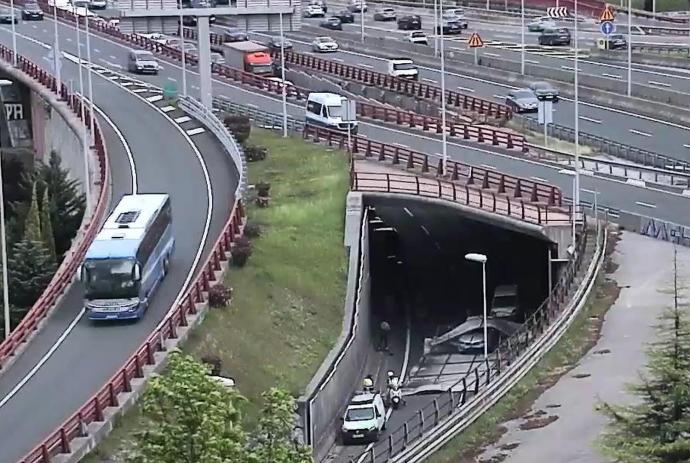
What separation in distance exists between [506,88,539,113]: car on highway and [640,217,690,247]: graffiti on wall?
88.3ft

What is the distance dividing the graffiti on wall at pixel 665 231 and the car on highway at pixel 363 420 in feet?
57.4

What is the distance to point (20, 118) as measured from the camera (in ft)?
322


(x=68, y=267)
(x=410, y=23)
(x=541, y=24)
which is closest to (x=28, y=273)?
(x=68, y=267)

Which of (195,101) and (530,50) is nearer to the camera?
(195,101)

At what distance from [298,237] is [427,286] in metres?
12.0

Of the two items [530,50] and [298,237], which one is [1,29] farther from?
[298,237]

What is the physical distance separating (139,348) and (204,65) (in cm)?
3900

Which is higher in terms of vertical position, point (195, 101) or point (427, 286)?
point (195, 101)

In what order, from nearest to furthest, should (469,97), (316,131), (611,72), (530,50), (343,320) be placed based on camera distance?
(343,320) < (316,131) < (469,97) < (611,72) < (530,50)

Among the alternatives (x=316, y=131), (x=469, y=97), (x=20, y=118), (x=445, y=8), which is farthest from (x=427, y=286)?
(x=445, y=8)

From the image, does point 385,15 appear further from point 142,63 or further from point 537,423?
point 537,423

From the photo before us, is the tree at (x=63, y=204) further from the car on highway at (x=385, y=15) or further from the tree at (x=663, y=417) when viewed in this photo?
the car on highway at (x=385, y=15)

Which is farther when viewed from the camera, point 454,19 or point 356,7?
point 356,7

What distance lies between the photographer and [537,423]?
151ft
